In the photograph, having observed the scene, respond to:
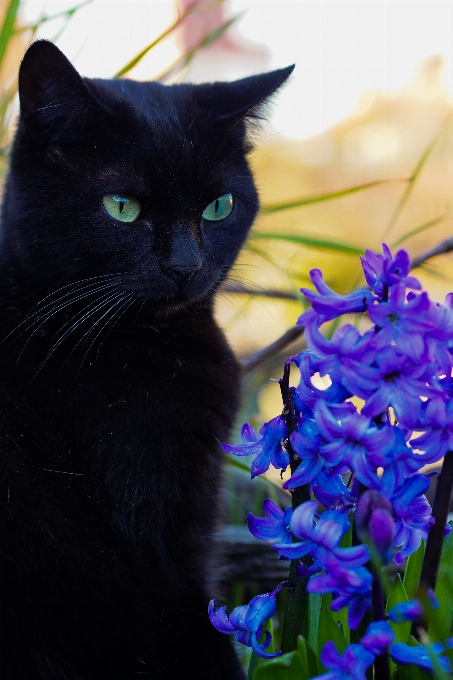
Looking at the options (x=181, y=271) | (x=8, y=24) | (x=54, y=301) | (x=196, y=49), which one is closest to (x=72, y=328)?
(x=54, y=301)

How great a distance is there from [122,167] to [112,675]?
2.48 feet

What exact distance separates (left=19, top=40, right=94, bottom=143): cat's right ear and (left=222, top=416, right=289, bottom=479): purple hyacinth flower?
25.5 inches

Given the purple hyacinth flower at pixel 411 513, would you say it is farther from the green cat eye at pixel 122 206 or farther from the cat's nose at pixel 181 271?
the green cat eye at pixel 122 206

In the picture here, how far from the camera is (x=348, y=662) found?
583 millimetres

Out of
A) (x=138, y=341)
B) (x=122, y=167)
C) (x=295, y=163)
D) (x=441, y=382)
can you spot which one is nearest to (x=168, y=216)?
(x=122, y=167)

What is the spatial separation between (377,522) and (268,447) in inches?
7.9

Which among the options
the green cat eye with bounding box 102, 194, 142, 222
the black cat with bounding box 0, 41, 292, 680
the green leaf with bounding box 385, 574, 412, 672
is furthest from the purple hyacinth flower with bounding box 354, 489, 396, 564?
the green cat eye with bounding box 102, 194, 142, 222

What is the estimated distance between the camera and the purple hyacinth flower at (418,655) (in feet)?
1.92

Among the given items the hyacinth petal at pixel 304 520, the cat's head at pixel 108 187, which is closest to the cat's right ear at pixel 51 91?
the cat's head at pixel 108 187

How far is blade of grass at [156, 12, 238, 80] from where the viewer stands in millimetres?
1807

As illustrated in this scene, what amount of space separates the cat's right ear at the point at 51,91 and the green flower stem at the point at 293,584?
65cm

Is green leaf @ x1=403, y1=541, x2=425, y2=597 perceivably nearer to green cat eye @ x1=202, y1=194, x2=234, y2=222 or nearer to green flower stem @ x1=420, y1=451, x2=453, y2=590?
green flower stem @ x1=420, y1=451, x2=453, y2=590

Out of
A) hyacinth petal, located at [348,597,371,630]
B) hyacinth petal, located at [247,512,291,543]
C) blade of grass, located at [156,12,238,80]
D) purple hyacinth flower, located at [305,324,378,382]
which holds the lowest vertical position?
hyacinth petal, located at [348,597,371,630]

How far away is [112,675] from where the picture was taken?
1028 mm
